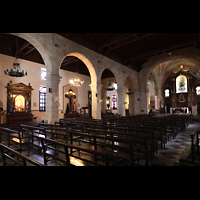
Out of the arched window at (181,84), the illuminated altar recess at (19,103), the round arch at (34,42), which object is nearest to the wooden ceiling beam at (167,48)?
the round arch at (34,42)

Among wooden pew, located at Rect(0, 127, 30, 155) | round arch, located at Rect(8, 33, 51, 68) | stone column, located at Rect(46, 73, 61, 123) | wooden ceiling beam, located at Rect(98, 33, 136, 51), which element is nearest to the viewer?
wooden pew, located at Rect(0, 127, 30, 155)

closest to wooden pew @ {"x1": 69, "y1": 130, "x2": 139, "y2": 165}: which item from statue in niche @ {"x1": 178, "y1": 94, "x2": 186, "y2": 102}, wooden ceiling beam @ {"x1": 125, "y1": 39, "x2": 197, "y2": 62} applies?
wooden ceiling beam @ {"x1": 125, "y1": 39, "x2": 197, "y2": 62}

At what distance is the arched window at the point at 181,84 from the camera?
2453cm

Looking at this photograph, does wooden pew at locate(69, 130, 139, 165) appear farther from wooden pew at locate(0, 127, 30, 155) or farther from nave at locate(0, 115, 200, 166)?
wooden pew at locate(0, 127, 30, 155)

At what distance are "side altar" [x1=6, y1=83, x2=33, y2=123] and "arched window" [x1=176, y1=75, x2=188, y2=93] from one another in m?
24.3

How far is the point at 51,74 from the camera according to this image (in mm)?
7562

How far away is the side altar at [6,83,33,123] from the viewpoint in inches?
404

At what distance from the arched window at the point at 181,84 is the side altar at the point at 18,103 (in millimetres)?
24348

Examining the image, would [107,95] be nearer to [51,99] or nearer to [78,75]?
[78,75]

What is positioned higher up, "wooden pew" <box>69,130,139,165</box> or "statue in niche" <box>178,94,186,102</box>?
"statue in niche" <box>178,94,186,102</box>

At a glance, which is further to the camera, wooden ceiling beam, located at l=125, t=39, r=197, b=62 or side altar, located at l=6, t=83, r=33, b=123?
wooden ceiling beam, located at l=125, t=39, r=197, b=62

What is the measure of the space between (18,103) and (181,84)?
83.9 feet

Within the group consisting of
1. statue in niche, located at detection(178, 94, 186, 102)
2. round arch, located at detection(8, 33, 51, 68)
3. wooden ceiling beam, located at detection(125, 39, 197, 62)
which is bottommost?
statue in niche, located at detection(178, 94, 186, 102)

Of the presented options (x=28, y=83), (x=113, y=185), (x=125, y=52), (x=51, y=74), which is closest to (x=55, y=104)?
(x=51, y=74)
